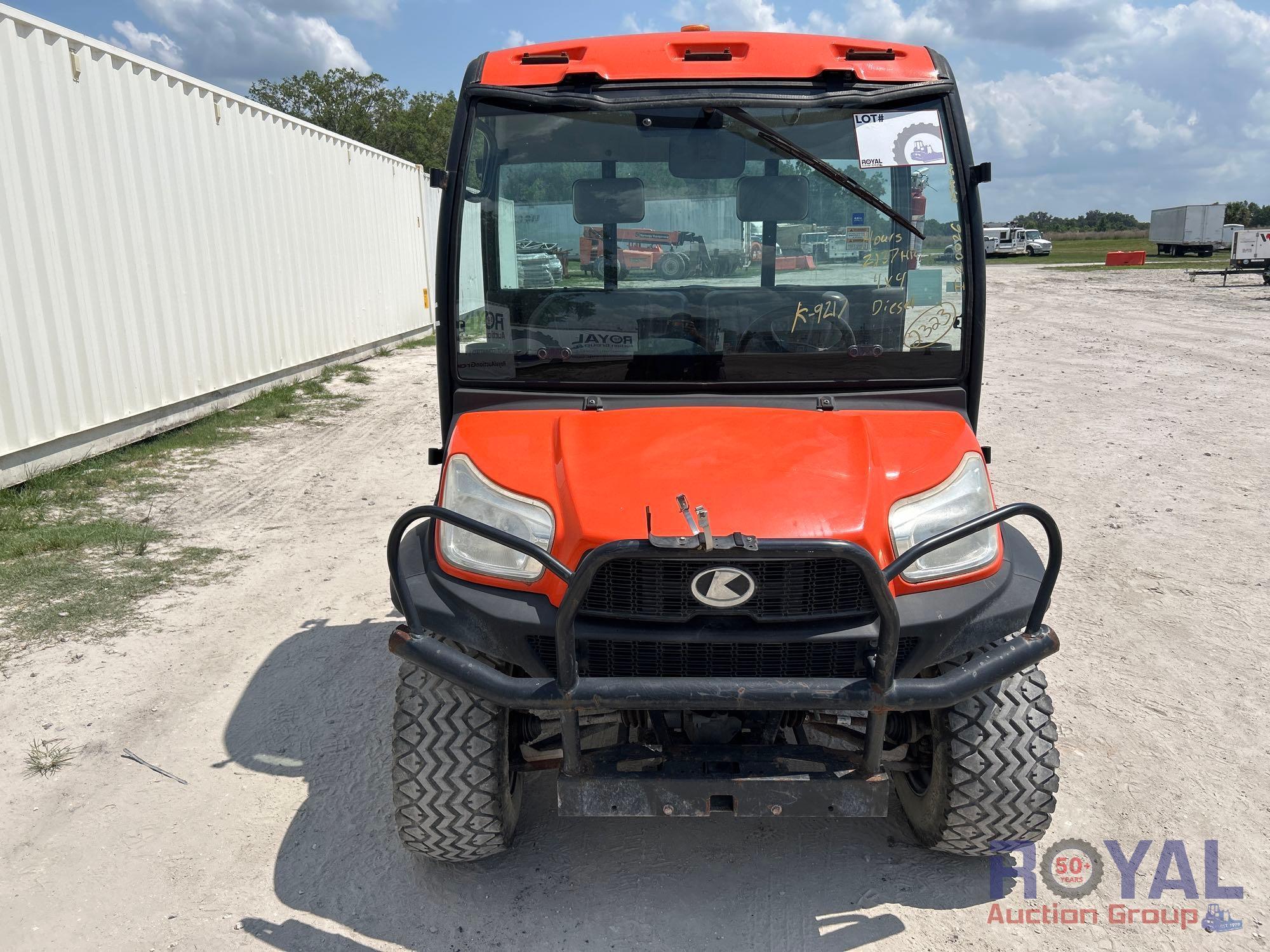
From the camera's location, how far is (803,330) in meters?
3.14

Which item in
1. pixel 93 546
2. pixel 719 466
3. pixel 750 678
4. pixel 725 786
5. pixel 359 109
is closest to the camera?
pixel 750 678

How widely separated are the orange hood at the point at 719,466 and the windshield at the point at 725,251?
216 mm

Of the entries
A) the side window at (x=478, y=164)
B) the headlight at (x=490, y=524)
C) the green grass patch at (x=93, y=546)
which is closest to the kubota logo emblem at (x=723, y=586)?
the headlight at (x=490, y=524)

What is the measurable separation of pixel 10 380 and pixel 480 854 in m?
5.87

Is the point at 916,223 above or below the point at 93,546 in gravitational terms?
above

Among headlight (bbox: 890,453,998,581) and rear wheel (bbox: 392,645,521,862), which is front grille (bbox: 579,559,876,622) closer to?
headlight (bbox: 890,453,998,581)

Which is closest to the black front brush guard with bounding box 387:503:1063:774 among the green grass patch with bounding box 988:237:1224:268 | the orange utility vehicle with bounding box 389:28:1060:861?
the orange utility vehicle with bounding box 389:28:1060:861

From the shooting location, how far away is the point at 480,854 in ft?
9.06

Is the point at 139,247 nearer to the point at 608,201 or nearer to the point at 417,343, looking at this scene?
the point at 608,201

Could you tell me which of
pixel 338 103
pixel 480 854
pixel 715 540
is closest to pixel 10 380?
pixel 480 854

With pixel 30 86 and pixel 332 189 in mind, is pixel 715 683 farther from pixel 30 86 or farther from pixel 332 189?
pixel 332 189

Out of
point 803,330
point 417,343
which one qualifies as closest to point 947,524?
point 803,330

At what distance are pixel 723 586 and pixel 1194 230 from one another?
6292cm

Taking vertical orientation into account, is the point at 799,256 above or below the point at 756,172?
below
